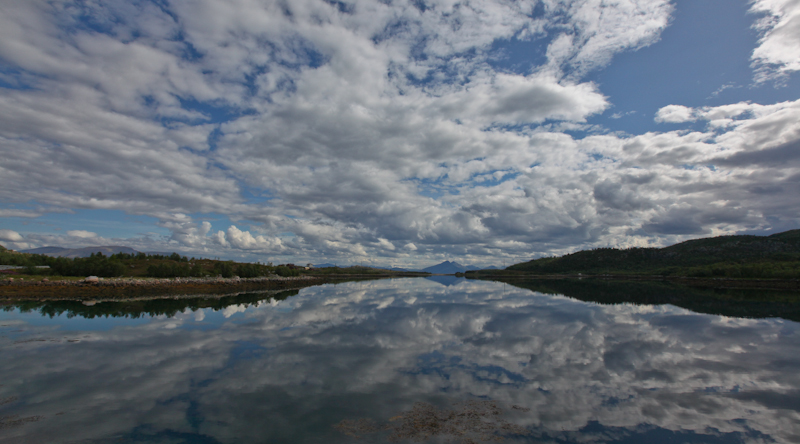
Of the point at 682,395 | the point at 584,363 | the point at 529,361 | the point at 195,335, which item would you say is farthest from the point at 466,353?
the point at 195,335

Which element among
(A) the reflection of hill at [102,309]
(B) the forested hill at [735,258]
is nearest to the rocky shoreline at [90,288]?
(A) the reflection of hill at [102,309]

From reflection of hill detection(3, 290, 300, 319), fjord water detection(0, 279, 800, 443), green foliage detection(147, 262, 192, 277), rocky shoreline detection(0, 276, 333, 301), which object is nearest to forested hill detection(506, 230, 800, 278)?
fjord water detection(0, 279, 800, 443)

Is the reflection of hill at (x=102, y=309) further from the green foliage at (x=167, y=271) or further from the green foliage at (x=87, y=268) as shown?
the green foliage at (x=167, y=271)

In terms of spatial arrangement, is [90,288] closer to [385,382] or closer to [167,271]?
[167,271]

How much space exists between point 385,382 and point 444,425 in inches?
190

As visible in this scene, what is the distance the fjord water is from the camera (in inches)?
411

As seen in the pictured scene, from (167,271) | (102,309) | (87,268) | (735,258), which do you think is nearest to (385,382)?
(102,309)

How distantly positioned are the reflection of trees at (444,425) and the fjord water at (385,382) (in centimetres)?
9

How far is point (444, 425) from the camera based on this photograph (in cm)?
1063

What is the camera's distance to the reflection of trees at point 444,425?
9938 millimetres

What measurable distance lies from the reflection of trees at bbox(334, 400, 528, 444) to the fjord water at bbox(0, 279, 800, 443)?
0.29 ft

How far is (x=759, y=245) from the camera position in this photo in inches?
6481

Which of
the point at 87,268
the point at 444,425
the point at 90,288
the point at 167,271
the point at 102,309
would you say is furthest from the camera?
the point at 167,271

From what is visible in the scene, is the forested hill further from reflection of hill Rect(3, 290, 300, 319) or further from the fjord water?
reflection of hill Rect(3, 290, 300, 319)
